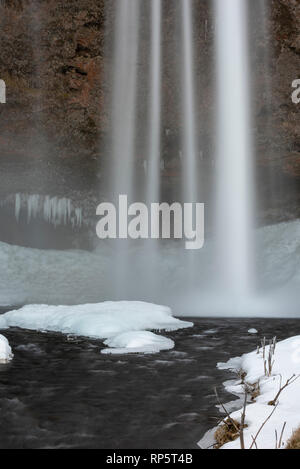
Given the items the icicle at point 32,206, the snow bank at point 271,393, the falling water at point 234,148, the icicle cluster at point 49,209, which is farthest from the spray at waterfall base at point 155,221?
the snow bank at point 271,393

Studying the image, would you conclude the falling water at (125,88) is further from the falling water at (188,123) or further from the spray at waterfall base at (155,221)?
the spray at waterfall base at (155,221)

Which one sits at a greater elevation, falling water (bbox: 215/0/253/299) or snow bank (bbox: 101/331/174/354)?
falling water (bbox: 215/0/253/299)

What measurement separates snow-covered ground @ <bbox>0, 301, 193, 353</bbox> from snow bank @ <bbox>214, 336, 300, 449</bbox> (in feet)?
7.58

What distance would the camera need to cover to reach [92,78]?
22.0 metres

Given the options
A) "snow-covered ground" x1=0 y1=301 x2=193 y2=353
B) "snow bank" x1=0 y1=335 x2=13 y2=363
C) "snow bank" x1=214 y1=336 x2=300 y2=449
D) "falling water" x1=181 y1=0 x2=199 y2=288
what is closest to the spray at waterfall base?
"falling water" x1=181 y1=0 x2=199 y2=288

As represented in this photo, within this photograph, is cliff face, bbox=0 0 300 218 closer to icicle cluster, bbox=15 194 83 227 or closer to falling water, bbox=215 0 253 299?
falling water, bbox=215 0 253 299

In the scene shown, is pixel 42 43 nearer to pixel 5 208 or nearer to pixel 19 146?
pixel 19 146

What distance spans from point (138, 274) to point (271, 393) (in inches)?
840

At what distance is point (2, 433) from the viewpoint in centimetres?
552

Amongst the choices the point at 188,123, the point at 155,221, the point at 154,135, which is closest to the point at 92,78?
the point at 154,135

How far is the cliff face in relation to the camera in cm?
2088

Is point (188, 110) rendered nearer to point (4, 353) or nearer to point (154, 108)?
point (154, 108)

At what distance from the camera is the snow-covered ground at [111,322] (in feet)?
34.9
